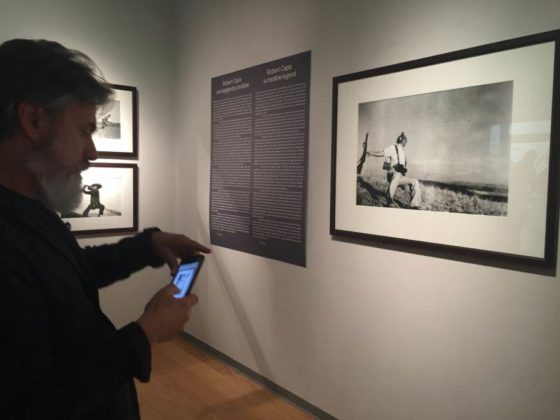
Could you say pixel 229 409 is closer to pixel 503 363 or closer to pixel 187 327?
pixel 187 327

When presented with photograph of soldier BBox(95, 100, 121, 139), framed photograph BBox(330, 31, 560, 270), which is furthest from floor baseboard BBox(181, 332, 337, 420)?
photograph of soldier BBox(95, 100, 121, 139)

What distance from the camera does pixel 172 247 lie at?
1460 mm

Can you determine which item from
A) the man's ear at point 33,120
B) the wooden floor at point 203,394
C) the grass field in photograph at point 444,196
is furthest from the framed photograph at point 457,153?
the man's ear at point 33,120

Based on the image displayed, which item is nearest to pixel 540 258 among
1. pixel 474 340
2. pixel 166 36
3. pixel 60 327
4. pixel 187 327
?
pixel 474 340

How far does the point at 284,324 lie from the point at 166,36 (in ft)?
8.54

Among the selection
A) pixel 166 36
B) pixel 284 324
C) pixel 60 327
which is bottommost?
pixel 284 324

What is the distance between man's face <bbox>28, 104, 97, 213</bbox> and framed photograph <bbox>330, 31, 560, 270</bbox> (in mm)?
1289

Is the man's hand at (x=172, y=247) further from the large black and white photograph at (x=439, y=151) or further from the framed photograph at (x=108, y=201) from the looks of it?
the framed photograph at (x=108, y=201)

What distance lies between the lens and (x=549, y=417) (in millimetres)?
1534

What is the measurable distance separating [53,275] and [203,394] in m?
2.13

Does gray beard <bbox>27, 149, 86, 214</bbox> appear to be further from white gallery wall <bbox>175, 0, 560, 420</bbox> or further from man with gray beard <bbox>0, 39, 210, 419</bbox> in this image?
white gallery wall <bbox>175, 0, 560, 420</bbox>

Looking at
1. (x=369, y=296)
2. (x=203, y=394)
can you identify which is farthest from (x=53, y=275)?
(x=203, y=394)

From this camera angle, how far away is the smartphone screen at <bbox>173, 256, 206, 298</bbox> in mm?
1263

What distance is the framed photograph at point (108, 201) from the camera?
3406 mm
